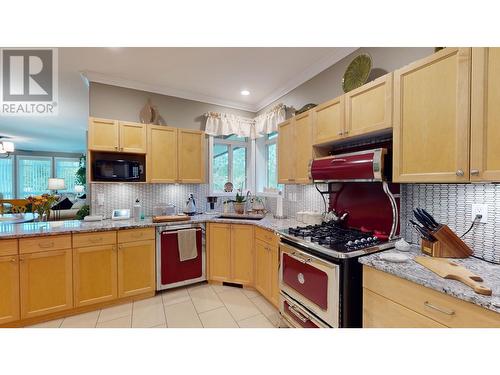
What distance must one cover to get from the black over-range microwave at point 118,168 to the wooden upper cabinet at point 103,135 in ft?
0.55

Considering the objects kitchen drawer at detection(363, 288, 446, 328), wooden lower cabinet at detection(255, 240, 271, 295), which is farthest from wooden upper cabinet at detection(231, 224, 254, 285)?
kitchen drawer at detection(363, 288, 446, 328)

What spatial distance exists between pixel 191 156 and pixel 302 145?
5.41 ft

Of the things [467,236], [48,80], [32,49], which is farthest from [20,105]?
[467,236]

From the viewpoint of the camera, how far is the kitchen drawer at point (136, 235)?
2.44 m

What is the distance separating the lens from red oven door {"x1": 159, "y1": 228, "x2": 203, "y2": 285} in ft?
8.71

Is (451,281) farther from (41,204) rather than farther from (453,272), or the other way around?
(41,204)

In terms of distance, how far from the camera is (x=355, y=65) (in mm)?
1991

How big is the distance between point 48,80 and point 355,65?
3501 mm

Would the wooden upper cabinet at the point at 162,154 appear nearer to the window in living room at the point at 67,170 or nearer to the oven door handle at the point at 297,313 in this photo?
the oven door handle at the point at 297,313

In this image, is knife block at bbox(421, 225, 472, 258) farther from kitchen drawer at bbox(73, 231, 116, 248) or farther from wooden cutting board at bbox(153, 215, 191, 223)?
kitchen drawer at bbox(73, 231, 116, 248)

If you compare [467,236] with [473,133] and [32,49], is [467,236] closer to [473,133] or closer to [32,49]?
[473,133]

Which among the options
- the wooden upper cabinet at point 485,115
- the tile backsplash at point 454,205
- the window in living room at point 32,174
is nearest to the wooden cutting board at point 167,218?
the tile backsplash at point 454,205

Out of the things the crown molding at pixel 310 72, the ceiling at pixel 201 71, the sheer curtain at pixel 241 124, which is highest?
the ceiling at pixel 201 71

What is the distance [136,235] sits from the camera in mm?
2516
